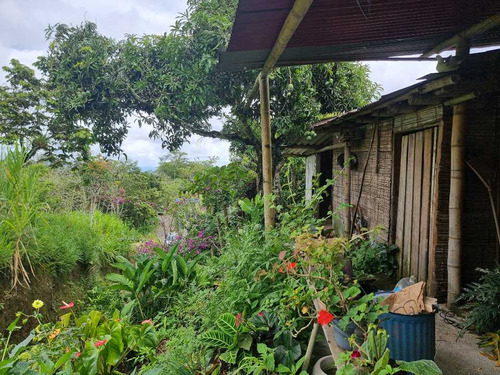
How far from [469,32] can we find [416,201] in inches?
61.6

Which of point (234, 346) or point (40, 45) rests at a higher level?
point (40, 45)

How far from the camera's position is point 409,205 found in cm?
330

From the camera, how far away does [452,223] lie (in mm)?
2492

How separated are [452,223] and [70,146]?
28.2ft

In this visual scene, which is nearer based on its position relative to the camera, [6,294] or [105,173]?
[6,294]

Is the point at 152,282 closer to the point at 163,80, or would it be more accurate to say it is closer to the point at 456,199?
the point at 456,199

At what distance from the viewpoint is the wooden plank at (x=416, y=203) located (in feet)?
10.1

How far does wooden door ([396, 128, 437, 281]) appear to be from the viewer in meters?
2.91

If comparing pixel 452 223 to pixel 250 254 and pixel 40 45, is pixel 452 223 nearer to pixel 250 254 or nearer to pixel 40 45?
pixel 250 254

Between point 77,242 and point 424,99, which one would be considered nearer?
point 424,99

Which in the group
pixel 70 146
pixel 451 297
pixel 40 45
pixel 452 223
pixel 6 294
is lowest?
pixel 6 294

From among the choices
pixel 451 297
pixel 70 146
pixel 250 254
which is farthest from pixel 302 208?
pixel 70 146

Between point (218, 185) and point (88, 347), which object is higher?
point (218, 185)

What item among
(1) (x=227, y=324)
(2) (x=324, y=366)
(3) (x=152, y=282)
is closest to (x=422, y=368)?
(2) (x=324, y=366)
